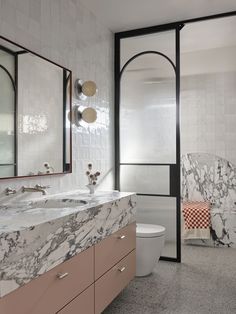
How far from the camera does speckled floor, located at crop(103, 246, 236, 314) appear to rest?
2.22 metres

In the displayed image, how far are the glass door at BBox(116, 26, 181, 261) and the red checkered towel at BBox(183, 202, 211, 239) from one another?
691mm

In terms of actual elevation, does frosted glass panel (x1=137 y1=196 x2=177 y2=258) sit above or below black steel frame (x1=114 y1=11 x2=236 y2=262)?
below

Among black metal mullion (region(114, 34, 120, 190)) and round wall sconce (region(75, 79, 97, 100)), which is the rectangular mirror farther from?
black metal mullion (region(114, 34, 120, 190))

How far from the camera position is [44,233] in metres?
1.32

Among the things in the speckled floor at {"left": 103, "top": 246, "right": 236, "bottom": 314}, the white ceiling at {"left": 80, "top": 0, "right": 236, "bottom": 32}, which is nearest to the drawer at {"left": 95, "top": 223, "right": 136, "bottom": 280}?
the speckled floor at {"left": 103, "top": 246, "right": 236, "bottom": 314}

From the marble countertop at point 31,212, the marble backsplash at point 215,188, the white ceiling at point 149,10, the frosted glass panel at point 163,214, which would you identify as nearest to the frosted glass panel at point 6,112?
the marble countertop at point 31,212

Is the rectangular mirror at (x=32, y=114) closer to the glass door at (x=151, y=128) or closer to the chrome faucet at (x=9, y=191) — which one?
the chrome faucet at (x=9, y=191)

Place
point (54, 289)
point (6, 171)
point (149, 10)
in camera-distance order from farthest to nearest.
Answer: point (149, 10)
point (6, 171)
point (54, 289)

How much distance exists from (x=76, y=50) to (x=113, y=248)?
1767mm

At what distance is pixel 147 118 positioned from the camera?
11.1ft

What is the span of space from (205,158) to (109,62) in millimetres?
1893

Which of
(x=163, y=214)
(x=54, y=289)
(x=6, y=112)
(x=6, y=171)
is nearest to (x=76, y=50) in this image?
(x=6, y=112)

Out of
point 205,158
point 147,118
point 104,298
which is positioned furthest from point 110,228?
point 205,158

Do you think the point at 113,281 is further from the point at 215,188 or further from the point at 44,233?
the point at 215,188
